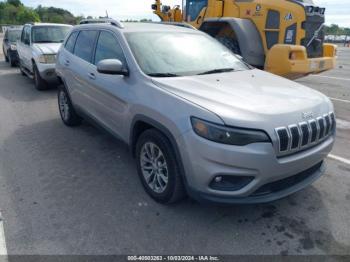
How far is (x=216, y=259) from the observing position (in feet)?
8.77

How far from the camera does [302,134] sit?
2.81m

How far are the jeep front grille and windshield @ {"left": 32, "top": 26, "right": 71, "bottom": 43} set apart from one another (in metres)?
8.54

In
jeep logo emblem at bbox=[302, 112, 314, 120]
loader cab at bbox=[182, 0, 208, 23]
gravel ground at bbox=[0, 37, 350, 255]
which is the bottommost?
gravel ground at bbox=[0, 37, 350, 255]

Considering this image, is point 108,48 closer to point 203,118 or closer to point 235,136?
point 203,118

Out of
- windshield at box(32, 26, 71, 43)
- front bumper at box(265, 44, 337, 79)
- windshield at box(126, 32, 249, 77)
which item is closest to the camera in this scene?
windshield at box(126, 32, 249, 77)

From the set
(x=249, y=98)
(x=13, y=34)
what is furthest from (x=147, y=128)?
(x=13, y=34)

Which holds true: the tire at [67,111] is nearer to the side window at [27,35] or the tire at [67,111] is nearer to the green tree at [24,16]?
the side window at [27,35]

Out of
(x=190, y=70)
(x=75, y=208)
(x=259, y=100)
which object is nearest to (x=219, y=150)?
(x=259, y=100)

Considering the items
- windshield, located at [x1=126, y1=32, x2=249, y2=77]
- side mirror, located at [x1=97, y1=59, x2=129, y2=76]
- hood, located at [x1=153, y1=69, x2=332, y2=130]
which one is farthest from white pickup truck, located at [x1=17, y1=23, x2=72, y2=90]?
hood, located at [x1=153, y1=69, x2=332, y2=130]

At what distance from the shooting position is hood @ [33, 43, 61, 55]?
841cm

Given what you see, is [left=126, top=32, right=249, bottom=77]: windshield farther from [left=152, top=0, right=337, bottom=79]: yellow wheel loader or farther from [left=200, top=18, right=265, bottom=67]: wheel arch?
[left=200, top=18, right=265, bottom=67]: wheel arch

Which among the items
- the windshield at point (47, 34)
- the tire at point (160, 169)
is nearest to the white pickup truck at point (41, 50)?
the windshield at point (47, 34)

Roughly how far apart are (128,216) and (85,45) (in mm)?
2870

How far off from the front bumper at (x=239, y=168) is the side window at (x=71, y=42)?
11.3 ft
